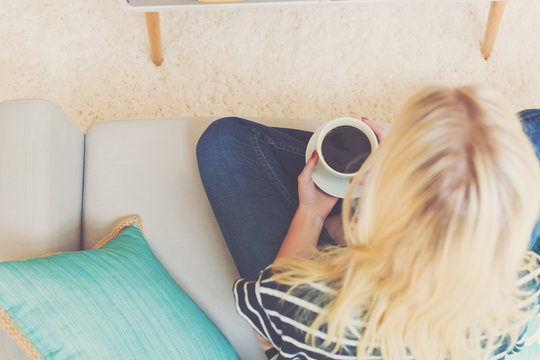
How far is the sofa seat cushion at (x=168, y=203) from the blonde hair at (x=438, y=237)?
282 mm

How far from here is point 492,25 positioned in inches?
49.6

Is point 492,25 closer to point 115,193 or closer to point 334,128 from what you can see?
point 334,128

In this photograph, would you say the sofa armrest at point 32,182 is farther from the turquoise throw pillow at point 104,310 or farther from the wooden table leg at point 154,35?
the wooden table leg at point 154,35

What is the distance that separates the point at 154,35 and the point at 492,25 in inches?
38.7

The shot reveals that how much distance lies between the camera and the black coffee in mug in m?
0.70

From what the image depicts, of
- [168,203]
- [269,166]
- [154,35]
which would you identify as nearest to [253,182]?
[269,166]

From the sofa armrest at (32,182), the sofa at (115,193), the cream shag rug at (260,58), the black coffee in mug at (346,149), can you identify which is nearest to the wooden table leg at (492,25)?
the cream shag rug at (260,58)

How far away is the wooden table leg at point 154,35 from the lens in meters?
1.16

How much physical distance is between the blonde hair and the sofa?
295 mm

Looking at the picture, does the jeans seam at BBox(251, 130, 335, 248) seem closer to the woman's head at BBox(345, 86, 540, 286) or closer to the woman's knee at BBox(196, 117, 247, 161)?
the woman's knee at BBox(196, 117, 247, 161)

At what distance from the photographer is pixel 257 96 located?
1.34 metres

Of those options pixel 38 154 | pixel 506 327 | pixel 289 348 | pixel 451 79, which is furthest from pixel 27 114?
pixel 451 79

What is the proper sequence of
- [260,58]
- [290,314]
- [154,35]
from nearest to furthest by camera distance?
[290,314], [154,35], [260,58]

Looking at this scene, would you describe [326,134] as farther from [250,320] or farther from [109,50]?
[109,50]
